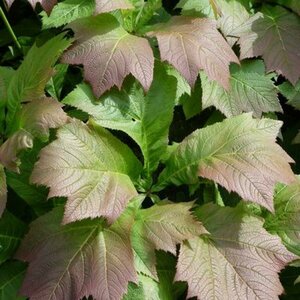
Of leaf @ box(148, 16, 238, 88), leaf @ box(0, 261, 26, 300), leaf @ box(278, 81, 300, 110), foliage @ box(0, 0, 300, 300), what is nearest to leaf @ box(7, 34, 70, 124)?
foliage @ box(0, 0, 300, 300)

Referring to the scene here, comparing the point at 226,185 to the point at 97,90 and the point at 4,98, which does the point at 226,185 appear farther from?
the point at 4,98

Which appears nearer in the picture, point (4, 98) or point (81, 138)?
point (81, 138)

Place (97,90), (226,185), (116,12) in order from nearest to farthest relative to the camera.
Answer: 1. (226,185)
2. (97,90)
3. (116,12)

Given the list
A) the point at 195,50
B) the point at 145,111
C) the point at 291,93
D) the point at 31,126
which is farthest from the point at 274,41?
the point at 31,126

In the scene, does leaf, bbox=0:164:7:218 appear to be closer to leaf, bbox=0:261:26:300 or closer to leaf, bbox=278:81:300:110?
leaf, bbox=0:261:26:300

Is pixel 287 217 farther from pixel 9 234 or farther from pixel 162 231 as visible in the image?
pixel 9 234

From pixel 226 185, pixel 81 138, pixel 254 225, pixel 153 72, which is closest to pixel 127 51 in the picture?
pixel 153 72

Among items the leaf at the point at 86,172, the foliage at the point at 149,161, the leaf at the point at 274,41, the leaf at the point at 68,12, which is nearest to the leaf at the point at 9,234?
the foliage at the point at 149,161

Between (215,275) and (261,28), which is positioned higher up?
(261,28)
